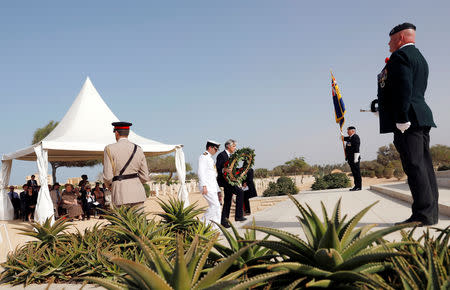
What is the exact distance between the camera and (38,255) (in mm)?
3432

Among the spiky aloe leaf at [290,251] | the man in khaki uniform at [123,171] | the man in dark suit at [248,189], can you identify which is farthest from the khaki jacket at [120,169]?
the man in dark suit at [248,189]

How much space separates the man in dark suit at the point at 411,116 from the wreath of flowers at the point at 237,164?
344 cm

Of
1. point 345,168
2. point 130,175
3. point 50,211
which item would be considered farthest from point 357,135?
point 345,168

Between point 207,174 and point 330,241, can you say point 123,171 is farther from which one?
point 330,241

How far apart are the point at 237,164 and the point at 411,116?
152 inches

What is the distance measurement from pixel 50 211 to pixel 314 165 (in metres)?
43.1

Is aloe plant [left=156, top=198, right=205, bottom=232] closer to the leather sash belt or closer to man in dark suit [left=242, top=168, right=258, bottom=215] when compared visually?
the leather sash belt

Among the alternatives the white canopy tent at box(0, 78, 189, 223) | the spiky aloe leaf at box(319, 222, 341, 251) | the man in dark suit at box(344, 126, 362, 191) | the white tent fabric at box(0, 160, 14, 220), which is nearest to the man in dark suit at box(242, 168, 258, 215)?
the man in dark suit at box(344, 126, 362, 191)

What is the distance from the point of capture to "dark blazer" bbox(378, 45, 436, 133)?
3.53 meters

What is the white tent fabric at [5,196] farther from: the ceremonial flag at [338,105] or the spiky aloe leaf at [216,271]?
the spiky aloe leaf at [216,271]

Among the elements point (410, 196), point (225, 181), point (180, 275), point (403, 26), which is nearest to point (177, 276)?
point (180, 275)

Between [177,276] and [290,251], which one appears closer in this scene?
[177,276]

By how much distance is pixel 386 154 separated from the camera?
4138 cm

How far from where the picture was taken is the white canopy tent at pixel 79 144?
11.0m
